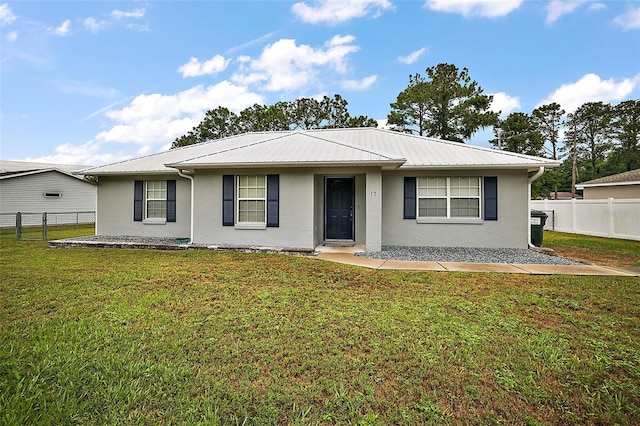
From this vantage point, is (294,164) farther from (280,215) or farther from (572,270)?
(572,270)

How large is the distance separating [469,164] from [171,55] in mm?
13408

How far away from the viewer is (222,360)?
10.2 feet

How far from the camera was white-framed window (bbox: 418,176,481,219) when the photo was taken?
10156 mm

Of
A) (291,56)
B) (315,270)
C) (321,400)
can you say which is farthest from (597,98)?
(321,400)

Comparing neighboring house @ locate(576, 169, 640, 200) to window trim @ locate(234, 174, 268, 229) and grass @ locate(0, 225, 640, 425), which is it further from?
window trim @ locate(234, 174, 268, 229)

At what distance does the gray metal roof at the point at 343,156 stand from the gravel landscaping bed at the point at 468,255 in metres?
2.53

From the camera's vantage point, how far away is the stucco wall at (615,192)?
17.7 meters

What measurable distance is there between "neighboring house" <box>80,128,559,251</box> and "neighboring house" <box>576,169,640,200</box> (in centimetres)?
1335

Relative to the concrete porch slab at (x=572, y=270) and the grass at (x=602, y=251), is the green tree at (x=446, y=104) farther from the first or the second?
the concrete porch slab at (x=572, y=270)

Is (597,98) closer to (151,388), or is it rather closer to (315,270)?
(315,270)

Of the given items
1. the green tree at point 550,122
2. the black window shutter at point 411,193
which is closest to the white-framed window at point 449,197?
the black window shutter at point 411,193

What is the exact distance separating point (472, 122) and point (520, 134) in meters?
7.15

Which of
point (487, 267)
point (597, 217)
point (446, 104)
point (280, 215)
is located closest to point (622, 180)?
point (597, 217)

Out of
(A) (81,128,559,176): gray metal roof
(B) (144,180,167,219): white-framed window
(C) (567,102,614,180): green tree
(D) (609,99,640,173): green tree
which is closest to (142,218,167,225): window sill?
(B) (144,180,167,219): white-framed window
